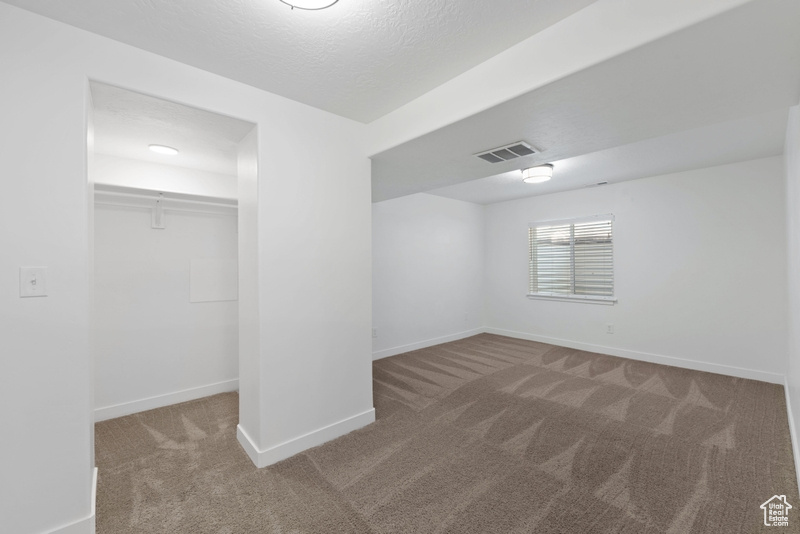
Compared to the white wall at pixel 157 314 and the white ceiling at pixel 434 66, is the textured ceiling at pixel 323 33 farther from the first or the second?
the white wall at pixel 157 314

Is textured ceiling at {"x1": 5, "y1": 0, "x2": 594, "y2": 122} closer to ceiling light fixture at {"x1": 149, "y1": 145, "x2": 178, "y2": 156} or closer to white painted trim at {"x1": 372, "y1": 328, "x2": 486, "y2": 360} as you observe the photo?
ceiling light fixture at {"x1": 149, "y1": 145, "x2": 178, "y2": 156}

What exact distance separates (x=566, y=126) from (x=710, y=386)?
11.5 feet

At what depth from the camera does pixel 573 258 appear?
536 centimetres

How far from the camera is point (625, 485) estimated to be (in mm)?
2018

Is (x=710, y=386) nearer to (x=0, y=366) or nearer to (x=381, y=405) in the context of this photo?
(x=381, y=405)

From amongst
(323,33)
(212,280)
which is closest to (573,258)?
(323,33)

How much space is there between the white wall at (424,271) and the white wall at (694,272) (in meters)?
1.45

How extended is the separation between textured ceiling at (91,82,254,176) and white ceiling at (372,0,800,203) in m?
1.22

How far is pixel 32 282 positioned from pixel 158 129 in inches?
52.2

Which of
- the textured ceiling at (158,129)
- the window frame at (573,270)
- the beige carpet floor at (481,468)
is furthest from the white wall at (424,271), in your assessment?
the textured ceiling at (158,129)

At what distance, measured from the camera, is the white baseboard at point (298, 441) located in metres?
→ 2.22

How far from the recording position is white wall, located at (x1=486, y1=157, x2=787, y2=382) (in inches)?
147

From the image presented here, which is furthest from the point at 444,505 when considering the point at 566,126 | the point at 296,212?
the point at 566,126

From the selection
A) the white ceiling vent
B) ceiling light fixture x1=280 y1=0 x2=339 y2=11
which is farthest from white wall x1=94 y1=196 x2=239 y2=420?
the white ceiling vent
